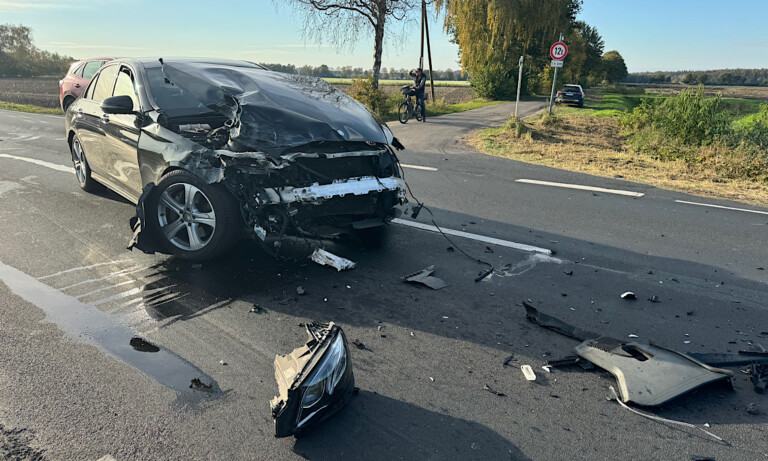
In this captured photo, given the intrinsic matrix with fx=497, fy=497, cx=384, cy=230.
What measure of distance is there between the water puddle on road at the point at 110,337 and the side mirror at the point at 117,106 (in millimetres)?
1829

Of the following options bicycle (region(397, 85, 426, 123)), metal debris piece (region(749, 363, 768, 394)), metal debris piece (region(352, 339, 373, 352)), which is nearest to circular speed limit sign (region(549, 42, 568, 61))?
bicycle (region(397, 85, 426, 123))

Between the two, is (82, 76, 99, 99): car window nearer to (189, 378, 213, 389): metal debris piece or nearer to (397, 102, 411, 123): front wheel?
(189, 378, 213, 389): metal debris piece

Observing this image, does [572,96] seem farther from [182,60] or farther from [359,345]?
[359,345]

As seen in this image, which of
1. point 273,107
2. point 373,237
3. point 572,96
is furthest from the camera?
point 572,96

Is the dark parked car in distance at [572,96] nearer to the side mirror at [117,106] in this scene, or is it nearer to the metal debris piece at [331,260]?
the metal debris piece at [331,260]

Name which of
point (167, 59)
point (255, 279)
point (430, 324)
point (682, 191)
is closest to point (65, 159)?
point (167, 59)

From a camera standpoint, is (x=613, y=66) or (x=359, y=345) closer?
(x=359, y=345)

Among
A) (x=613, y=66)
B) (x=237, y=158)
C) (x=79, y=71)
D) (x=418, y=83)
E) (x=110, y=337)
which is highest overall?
(x=613, y=66)

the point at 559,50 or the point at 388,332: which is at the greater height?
the point at 559,50

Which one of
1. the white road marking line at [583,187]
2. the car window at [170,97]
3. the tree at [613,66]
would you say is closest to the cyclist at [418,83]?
the white road marking line at [583,187]

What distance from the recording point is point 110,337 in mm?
3383

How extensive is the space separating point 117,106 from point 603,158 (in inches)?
409

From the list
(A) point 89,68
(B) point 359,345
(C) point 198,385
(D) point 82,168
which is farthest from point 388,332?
(A) point 89,68

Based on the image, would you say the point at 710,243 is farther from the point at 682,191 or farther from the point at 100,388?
the point at 100,388
